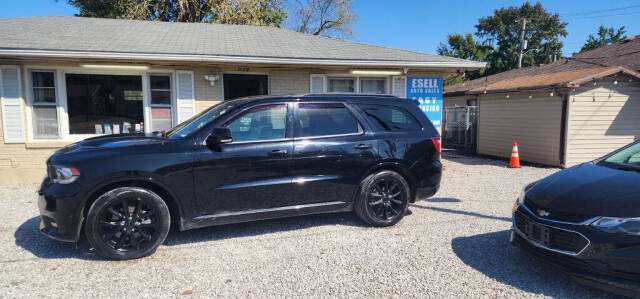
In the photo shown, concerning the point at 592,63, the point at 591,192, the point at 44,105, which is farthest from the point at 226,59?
the point at 592,63

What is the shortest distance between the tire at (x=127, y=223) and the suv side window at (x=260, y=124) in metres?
1.13

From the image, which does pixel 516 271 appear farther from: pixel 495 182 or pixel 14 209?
pixel 14 209

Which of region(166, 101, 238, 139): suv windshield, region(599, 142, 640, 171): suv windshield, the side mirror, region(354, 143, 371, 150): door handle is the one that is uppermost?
region(166, 101, 238, 139): suv windshield

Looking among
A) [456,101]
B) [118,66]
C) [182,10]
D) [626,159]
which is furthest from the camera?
[456,101]

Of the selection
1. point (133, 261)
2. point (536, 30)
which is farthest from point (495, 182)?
point (536, 30)

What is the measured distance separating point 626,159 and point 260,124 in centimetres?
415

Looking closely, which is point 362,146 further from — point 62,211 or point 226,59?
point 226,59

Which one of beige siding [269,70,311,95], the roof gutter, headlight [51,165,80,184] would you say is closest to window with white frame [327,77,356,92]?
beige siding [269,70,311,95]

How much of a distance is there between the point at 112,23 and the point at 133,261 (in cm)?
892

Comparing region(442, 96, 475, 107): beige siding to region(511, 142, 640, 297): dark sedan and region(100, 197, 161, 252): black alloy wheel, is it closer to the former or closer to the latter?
region(511, 142, 640, 297): dark sedan

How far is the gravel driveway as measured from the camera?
329cm

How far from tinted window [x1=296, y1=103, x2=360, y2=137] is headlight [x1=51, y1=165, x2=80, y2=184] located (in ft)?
7.78

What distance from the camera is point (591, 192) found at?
3375mm

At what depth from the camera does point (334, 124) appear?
477cm
